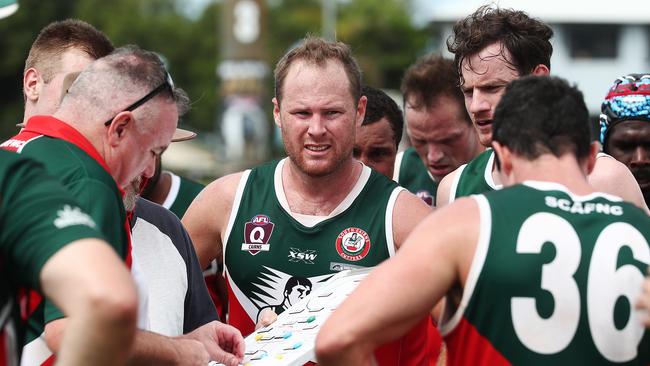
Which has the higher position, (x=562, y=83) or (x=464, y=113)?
(x=562, y=83)

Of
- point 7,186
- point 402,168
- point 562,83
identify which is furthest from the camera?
point 402,168

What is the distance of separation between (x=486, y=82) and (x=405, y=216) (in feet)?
2.55

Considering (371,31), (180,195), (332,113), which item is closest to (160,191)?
(180,195)

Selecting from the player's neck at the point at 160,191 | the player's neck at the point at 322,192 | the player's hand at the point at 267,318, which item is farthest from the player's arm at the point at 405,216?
the player's neck at the point at 160,191

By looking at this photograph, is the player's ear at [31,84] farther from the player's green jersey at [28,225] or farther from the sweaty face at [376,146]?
the player's green jersey at [28,225]

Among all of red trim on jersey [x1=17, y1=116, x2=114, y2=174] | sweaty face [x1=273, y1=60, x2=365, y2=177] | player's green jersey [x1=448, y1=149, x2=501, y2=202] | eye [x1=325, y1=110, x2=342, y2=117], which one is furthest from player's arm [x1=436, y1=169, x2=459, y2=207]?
red trim on jersey [x1=17, y1=116, x2=114, y2=174]

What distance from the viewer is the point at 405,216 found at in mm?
4770

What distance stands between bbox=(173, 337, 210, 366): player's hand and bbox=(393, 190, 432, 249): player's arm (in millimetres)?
1306

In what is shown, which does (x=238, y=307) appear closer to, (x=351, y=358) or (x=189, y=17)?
(x=351, y=358)

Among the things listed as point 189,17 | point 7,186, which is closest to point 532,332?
point 7,186

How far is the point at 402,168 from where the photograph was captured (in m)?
7.45

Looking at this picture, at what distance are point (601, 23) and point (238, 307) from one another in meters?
63.5

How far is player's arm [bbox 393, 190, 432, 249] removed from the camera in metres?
4.71

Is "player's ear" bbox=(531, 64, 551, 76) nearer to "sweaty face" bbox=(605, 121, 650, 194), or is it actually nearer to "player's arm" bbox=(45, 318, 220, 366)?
"sweaty face" bbox=(605, 121, 650, 194)
